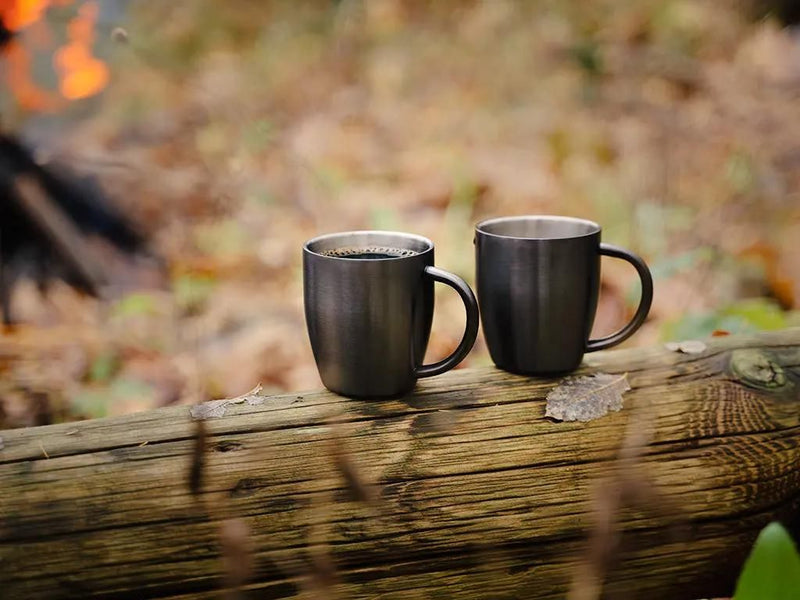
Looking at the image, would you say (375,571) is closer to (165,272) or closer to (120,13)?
(165,272)

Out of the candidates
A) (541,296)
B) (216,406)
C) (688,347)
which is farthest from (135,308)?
(688,347)

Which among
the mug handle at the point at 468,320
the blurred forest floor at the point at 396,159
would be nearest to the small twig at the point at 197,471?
the mug handle at the point at 468,320

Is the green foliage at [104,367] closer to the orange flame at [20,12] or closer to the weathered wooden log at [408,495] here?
the weathered wooden log at [408,495]

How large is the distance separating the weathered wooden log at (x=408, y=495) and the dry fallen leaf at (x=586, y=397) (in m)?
0.02

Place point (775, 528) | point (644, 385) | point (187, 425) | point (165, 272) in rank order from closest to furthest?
point (775, 528) → point (187, 425) → point (644, 385) → point (165, 272)

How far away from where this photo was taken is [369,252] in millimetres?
1436

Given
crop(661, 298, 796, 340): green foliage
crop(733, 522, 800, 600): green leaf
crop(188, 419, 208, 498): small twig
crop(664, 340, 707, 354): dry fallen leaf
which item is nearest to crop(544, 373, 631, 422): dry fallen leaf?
crop(664, 340, 707, 354): dry fallen leaf

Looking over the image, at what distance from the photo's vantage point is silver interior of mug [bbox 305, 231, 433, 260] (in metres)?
1.44

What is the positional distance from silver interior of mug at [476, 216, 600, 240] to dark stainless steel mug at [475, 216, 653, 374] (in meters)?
0.04

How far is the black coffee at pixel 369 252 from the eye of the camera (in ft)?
4.64

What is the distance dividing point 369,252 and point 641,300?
1.82 feet

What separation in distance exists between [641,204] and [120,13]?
2.92 meters

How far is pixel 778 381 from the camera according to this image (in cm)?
145

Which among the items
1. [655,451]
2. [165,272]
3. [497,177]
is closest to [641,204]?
[497,177]
